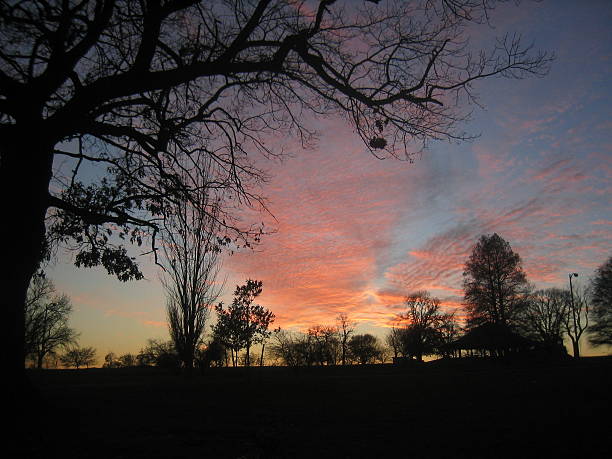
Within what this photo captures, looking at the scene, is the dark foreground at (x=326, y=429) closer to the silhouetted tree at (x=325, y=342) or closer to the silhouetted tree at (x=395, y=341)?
the silhouetted tree at (x=325, y=342)

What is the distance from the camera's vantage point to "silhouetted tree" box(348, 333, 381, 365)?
7850 centimetres

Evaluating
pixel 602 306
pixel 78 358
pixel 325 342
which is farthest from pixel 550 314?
pixel 78 358

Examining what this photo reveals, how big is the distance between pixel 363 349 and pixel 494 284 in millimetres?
45053

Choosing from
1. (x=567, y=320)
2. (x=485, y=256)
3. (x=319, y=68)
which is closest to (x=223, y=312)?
(x=485, y=256)

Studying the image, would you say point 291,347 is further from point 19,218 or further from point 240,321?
point 19,218

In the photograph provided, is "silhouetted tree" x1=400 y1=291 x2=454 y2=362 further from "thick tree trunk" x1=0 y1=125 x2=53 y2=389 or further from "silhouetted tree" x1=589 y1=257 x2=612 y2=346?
"thick tree trunk" x1=0 y1=125 x2=53 y2=389

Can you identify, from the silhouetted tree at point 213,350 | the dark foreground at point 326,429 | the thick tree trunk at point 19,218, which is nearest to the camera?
the dark foreground at point 326,429

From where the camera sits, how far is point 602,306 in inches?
1495

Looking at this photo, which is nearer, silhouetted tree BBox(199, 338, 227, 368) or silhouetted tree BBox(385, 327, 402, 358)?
silhouetted tree BBox(199, 338, 227, 368)

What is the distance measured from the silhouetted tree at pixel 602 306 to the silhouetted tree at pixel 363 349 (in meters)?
44.7

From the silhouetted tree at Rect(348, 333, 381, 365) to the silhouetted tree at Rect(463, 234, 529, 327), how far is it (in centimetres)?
4192

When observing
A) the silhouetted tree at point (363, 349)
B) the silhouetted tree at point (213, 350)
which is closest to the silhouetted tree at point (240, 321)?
the silhouetted tree at point (213, 350)

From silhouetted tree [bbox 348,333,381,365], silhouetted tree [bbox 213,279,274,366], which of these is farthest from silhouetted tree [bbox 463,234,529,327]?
silhouetted tree [bbox 348,333,381,365]

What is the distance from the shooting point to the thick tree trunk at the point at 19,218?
5.83 meters
